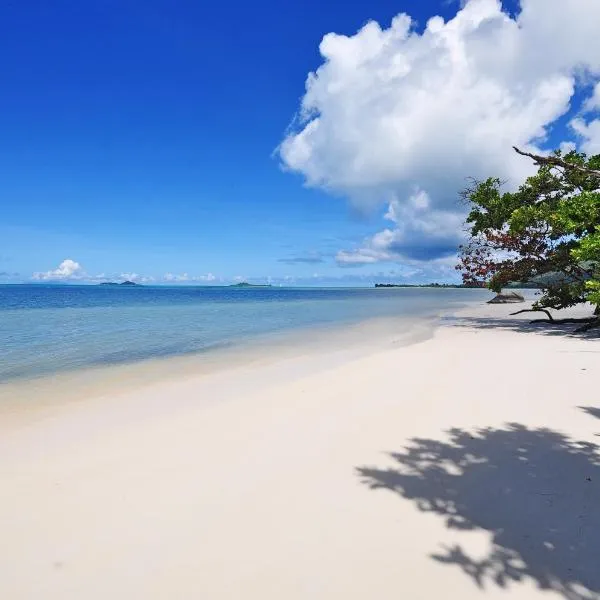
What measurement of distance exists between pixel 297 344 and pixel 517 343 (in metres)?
8.22

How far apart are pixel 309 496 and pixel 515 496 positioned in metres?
2.21

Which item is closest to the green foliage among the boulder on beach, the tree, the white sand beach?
the tree

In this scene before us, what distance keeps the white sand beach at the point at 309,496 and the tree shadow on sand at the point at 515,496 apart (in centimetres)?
2

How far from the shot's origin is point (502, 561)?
347 centimetres

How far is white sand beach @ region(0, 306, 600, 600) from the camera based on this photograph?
333cm

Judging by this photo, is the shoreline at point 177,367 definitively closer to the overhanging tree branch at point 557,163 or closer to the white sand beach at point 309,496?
the white sand beach at point 309,496

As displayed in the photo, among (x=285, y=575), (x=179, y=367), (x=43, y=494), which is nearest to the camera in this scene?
(x=285, y=575)

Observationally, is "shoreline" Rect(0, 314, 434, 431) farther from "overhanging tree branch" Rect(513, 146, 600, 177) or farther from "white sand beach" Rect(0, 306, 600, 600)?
"overhanging tree branch" Rect(513, 146, 600, 177)

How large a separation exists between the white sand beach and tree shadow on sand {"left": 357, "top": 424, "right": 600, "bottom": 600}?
19mm

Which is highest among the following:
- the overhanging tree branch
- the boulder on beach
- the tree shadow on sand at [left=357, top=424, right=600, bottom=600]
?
the overhanging tree branch

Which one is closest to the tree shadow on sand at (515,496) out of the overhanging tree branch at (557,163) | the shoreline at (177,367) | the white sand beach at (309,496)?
the white sand beach at (309,496)

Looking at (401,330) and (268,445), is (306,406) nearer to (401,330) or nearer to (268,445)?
(268,445)

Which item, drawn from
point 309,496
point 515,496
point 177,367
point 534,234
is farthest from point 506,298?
point 309,496

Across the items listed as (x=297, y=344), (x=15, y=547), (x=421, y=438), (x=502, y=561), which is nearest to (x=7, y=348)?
(x=297, y=344)
